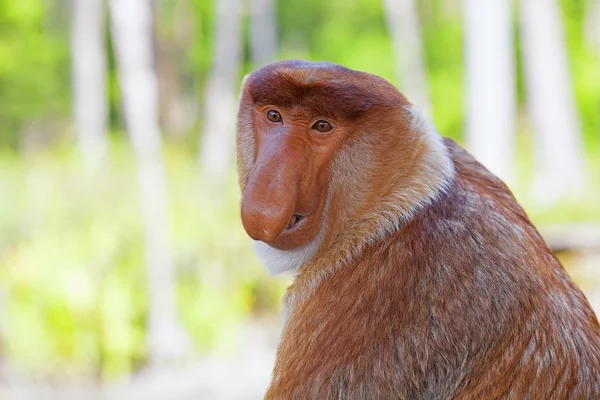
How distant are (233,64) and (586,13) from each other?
1233cm

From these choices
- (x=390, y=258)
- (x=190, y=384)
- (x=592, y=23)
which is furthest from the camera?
(x=592, y=23)

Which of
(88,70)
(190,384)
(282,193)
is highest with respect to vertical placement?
(282,193)

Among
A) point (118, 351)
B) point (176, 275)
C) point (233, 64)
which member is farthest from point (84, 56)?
point (118, 351)

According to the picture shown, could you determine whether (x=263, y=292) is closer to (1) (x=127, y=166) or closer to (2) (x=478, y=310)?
(1) (x=127, y=166)

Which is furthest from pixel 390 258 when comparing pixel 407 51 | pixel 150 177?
pixel 407 51

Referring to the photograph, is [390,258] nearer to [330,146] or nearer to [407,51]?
[330,146]

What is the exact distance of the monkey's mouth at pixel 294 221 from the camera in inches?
96.5

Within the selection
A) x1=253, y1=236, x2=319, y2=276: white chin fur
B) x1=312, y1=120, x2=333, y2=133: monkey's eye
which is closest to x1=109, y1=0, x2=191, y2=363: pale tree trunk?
x1=253, y1=236, x2=319, y2=276: white chin fur

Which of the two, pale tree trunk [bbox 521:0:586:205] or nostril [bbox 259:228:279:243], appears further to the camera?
pale tree trunk [bbox 521:0:586:205]

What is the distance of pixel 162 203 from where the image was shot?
8.58 meters

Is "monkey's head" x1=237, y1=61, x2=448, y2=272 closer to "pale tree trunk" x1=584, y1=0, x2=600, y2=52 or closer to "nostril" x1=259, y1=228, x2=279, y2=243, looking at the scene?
"nostril" x1=259, y1=228, x2=279, y2=243

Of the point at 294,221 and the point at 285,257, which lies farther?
the point at 285,257

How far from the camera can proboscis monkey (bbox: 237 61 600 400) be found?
7.23 feet

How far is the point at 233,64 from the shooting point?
76.1 ft
